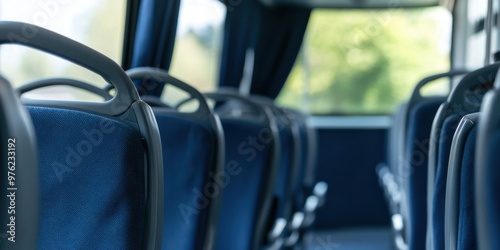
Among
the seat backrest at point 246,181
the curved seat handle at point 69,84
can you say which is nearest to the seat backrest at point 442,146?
the seat backrest at point 246,181

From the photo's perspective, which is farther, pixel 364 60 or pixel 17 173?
pixel 364 60

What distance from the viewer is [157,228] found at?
3.99 ft

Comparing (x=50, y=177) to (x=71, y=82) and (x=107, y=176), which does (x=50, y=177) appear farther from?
(x=71, y=82)

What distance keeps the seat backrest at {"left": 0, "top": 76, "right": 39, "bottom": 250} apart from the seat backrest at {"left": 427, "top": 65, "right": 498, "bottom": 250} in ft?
3.36

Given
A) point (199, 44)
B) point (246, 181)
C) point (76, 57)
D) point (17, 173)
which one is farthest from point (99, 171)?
point (199, 44)

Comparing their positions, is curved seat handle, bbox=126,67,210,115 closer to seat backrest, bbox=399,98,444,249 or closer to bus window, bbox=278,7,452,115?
seat backrest, bbox=399,98,444,249

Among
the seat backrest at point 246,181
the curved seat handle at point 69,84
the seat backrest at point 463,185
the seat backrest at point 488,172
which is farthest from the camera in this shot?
the seat backrest at point 246,181

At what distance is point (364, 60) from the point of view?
647cm

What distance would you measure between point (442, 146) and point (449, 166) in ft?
0.81

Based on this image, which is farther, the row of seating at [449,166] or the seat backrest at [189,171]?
the seat backrest at [189,171]

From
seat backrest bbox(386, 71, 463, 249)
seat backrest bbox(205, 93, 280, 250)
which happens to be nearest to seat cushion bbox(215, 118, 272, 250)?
seat backrest bbox(205, 93, 280, 250)

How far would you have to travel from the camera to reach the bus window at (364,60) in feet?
20.8

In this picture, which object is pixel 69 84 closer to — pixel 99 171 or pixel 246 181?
pixel 246 181

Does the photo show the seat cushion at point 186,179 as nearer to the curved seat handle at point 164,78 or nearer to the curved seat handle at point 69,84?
the curved seat handle at point 164,78
